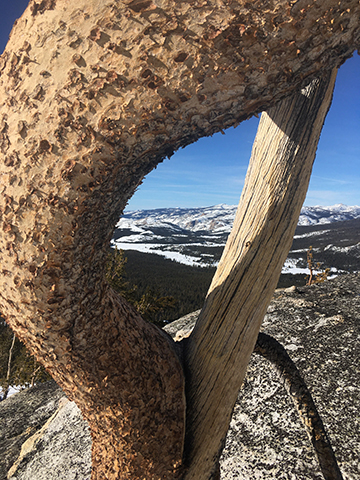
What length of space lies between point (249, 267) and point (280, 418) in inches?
98.6

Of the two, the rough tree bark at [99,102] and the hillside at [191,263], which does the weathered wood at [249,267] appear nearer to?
the rough tree bark at [99,102]

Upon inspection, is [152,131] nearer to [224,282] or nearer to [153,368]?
[224,282]

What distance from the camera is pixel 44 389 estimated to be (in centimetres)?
581

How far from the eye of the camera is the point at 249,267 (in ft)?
4.83

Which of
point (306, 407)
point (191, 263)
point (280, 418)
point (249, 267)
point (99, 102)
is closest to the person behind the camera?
point (99, 102)

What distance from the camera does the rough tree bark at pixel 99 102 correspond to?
0.80 meters

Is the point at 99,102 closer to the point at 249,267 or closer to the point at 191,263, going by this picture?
the point at 249,267

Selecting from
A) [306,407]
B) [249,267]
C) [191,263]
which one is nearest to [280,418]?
[306,407]

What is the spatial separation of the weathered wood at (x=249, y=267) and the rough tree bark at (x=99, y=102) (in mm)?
428

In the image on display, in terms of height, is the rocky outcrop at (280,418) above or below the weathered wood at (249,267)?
below

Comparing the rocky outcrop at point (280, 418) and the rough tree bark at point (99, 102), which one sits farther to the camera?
the rocky outcrop at point (280, 418)

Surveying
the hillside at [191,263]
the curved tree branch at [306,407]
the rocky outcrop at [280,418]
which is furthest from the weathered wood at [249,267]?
the rocky outcrop at [280,418]

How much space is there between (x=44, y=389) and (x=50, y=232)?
6352mm

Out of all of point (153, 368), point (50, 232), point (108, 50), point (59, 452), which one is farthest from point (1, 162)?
point (59, 452)
